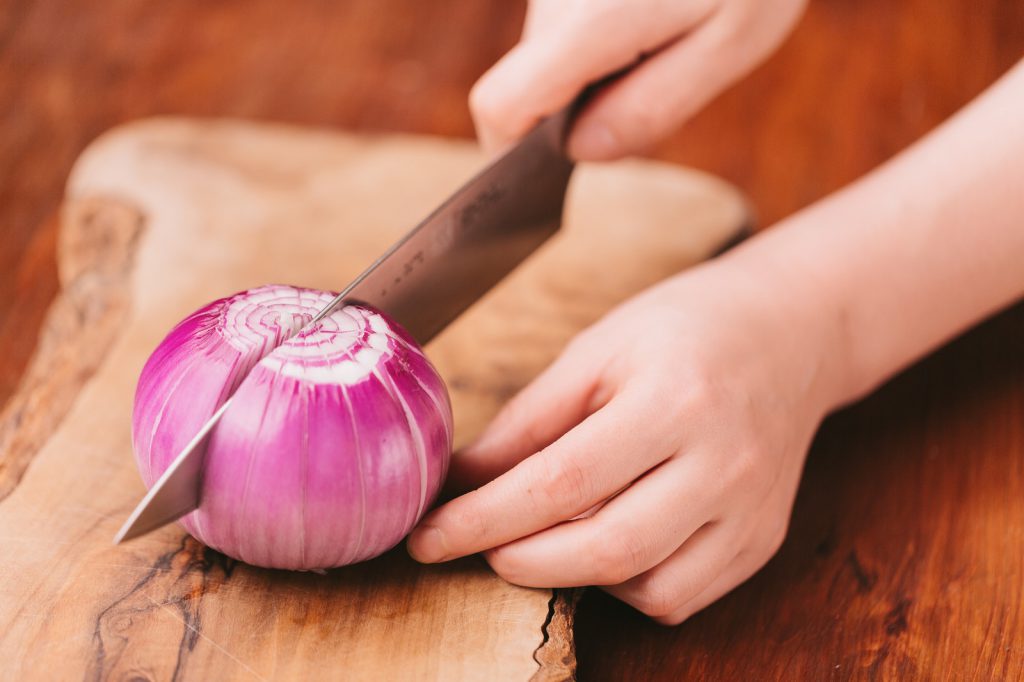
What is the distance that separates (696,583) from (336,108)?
1.22 meters

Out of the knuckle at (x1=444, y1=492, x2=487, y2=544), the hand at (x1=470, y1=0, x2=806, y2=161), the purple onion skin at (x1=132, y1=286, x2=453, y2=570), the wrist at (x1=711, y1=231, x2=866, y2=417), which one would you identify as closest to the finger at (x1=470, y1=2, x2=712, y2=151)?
the hand at (x1=470, y1=0, x2=806, y2=161)

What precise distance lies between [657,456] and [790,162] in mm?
964

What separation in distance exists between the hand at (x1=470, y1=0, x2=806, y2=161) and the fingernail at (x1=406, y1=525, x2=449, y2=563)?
0.49m

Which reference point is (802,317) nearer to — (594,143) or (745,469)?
(745,469)

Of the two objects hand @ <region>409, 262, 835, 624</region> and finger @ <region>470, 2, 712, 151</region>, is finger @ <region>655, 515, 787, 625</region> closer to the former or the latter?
hand @ <region>409, 262, 835, 624</region>

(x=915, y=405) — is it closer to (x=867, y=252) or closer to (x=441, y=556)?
(x=867, y=252)

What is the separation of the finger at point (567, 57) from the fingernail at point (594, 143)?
49 millimetres

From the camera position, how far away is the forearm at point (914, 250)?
110 cm

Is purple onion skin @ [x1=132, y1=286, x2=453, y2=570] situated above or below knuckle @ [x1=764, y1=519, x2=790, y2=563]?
above

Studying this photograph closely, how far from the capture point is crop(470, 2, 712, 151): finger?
3.66 ft

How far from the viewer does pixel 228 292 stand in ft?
4.13

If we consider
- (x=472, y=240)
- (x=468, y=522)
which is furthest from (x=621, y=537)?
(x=472, y=240)

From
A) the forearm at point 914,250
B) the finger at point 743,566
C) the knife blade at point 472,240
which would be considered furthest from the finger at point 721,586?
the knife blade at point 472,240

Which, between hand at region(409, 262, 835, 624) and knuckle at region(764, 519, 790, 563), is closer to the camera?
hand at region(409, 262, 835, 624)
